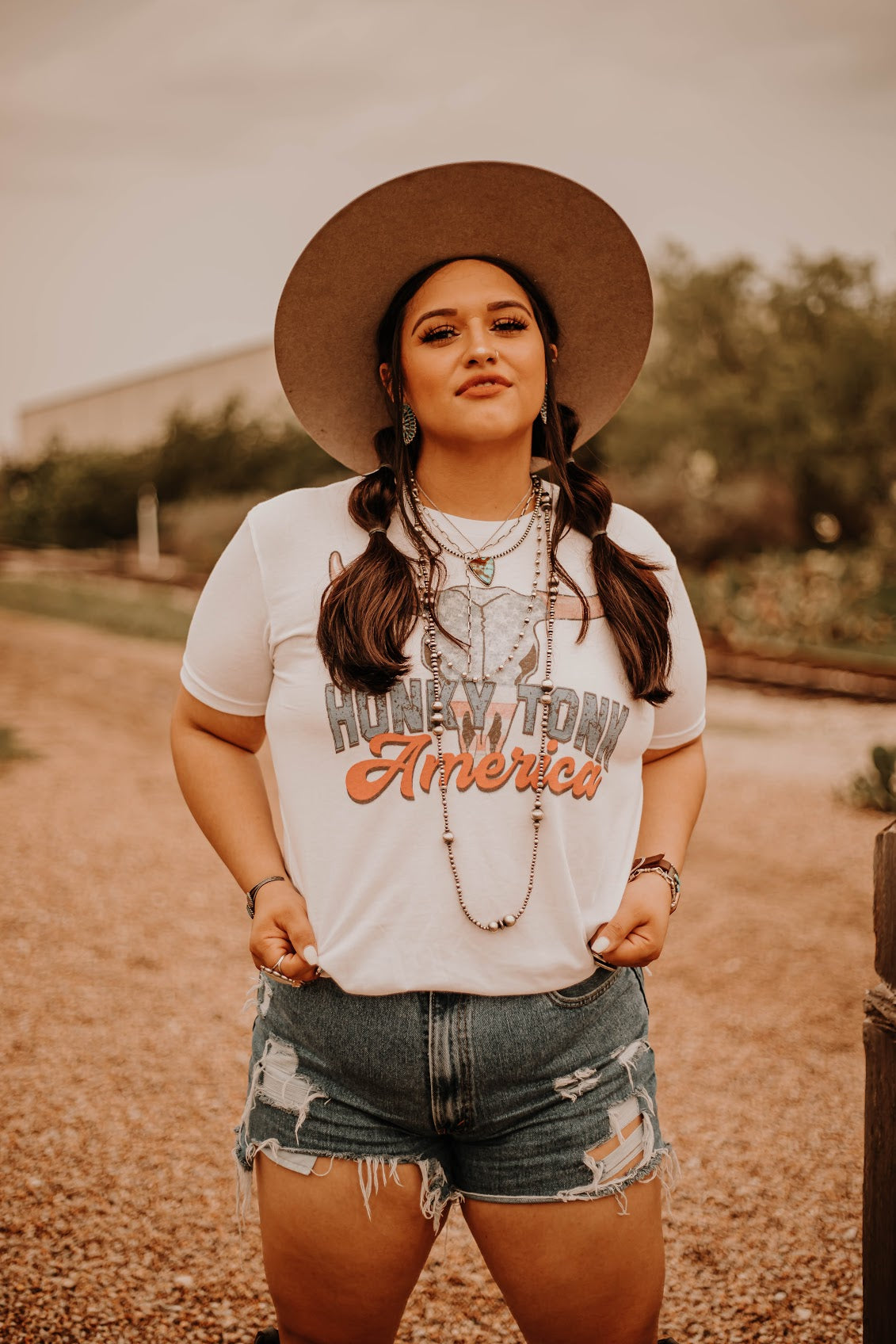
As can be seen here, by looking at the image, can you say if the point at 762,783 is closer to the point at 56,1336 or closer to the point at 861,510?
the point at 56,1336

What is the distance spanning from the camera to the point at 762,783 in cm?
770

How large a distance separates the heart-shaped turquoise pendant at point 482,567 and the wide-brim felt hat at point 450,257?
1.01ft

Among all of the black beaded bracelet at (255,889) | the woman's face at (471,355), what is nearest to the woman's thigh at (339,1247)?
the black beaded bracelet at (255,889)

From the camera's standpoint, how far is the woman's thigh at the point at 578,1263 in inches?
60.7

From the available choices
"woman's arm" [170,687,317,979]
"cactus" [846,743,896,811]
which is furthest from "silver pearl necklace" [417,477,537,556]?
"cactus" [846,743,896,811]

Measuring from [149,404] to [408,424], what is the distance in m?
24.3

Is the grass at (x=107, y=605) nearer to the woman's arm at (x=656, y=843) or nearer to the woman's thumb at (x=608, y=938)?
the woman's arm at (x=656, y=843)

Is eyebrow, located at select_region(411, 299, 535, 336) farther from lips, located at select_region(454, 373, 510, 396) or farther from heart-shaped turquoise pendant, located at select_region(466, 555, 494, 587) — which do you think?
heart-shaped turquoise pendant, located at select_region(466, 555, 494, 587)

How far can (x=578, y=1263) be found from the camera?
154 cm

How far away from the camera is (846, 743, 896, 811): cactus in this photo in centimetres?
673

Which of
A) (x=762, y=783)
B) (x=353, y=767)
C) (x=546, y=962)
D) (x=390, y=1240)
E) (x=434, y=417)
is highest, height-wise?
(x=434, y=417)

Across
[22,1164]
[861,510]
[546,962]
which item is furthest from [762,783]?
[861,510]

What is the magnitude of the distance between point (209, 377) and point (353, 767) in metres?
23.5

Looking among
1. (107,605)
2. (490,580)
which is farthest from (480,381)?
Result: (107,605)
